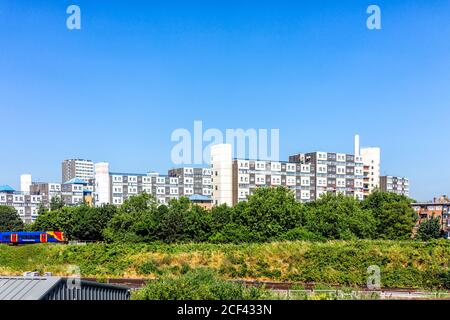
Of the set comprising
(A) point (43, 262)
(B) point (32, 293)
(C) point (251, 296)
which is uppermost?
(B) point (32, 293)

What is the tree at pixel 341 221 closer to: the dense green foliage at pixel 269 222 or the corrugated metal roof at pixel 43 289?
the dense green foliage at pixel 269 222

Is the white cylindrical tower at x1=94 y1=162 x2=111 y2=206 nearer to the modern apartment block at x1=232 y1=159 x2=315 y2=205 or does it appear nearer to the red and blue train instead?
the modern apartment block at x1=232 y1=159 x2=315 y2=205

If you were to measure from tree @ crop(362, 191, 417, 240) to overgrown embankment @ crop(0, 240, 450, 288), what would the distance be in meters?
20.8

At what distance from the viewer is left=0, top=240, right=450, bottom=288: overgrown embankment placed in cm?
3009

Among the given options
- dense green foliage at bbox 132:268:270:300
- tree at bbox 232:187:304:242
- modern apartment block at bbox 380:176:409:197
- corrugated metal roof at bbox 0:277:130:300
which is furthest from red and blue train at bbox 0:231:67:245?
modern apartment block at bbox 380:176:409:197

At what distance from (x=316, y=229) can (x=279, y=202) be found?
5814 millimetres

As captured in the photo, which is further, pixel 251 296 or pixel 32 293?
pixel 251 296

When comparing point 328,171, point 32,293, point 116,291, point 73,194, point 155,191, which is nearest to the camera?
point 32,293

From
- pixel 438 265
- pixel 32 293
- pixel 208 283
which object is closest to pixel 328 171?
pixel 438 265

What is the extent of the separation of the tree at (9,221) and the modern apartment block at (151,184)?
1659 cm

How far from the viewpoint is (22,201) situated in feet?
352
